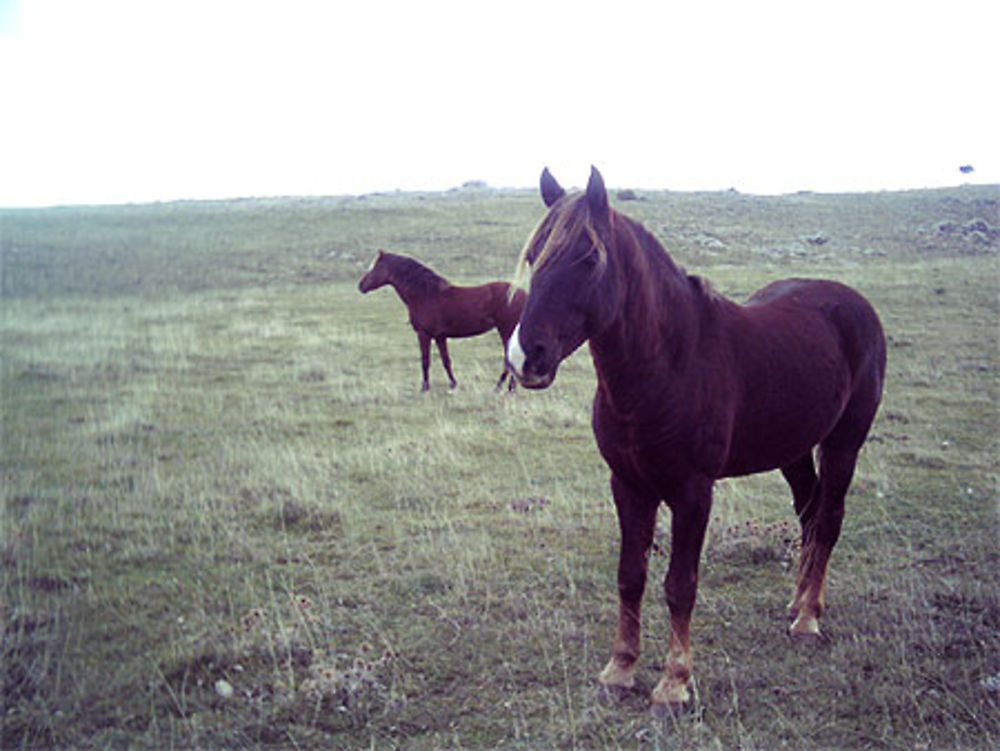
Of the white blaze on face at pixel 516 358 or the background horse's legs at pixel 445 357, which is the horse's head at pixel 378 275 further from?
the white blaze on face at pixel 516 358

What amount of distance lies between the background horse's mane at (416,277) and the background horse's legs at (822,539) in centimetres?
879

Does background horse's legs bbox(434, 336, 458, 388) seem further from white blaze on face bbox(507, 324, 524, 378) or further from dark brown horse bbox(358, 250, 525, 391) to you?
white blaze on face bbox(507, 324, 524, 378)

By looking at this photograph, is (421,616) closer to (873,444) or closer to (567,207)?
(567,207)

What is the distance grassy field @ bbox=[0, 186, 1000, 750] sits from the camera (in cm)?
342

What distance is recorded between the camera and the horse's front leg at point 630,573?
11.8 feet

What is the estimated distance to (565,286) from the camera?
112 inches

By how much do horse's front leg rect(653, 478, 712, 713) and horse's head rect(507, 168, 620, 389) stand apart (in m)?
0.99

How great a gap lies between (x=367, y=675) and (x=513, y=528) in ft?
7.79

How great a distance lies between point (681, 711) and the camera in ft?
11.2

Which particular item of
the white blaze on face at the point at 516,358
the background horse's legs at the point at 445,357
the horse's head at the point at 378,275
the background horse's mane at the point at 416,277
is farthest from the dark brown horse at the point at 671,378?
the horse's head at the point at 378,275

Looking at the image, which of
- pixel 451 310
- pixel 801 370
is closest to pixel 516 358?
pixel 801 370

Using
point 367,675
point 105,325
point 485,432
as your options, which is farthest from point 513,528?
point 105,325

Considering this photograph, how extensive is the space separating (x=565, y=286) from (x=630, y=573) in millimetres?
1673

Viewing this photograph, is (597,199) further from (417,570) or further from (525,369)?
(417,570)
